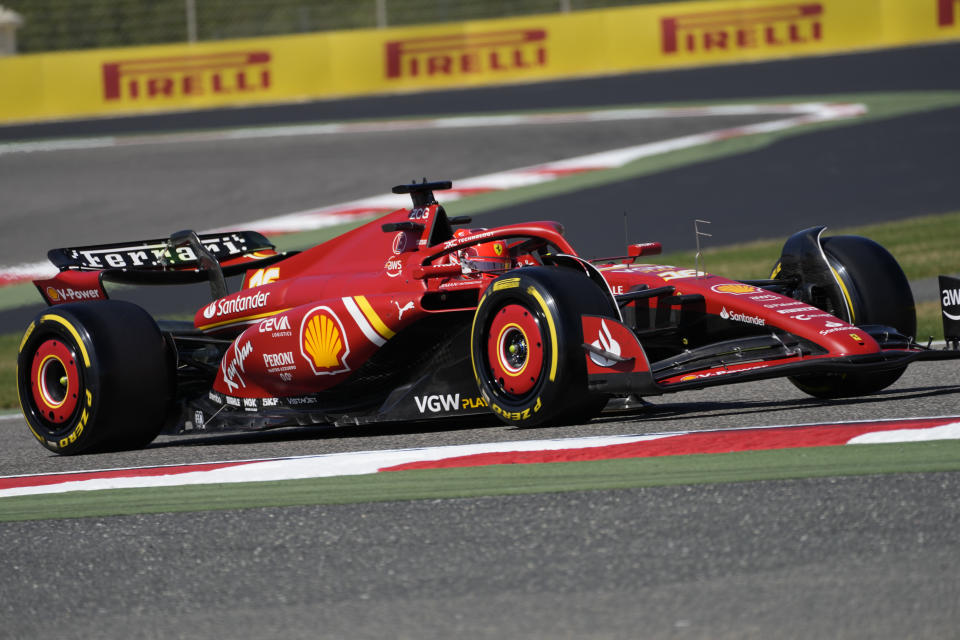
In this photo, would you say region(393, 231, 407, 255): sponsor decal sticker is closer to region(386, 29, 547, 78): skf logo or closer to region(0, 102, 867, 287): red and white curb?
region(0, 102, 867, 287): red and white curb

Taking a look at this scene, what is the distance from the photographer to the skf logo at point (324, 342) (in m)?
7.00

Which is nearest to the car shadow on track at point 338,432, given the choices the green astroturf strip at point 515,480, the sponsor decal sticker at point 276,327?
the sponsor decal sticker at point 276,327

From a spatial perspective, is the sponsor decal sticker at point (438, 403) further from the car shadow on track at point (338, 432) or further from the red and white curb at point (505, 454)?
the red and white curb at point (505, 454)

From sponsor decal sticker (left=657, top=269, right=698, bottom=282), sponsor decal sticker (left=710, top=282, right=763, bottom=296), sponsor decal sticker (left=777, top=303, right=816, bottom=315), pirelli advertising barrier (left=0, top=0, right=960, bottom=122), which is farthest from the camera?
pirelli advertising barrier (left=0, top=0, right=960, bottom=122)

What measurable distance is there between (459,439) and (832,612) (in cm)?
309

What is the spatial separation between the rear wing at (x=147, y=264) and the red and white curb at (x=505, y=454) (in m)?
2.10

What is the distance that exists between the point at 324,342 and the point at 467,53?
71.7 feet

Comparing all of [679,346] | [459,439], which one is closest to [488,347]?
[459,439]

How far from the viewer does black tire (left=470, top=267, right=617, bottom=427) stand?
5.96 metres

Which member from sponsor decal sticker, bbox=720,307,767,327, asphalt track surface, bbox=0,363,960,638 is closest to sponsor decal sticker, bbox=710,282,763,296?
sponsor decal sticker, bbox=720,307,767,327

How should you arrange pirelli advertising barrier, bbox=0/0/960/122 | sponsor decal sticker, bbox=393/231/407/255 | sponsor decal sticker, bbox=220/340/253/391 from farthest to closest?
pirelli advertising barrier, bbox=0/0/960/122 < sponsor decal sticker, bbox=220/340/253/391 < sponsor decal sticker, bbox=393/231/407/255

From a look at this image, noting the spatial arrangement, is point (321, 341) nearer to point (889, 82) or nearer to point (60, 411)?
point (60, 411)

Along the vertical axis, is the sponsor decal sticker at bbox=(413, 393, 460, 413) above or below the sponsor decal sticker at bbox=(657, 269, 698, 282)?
below

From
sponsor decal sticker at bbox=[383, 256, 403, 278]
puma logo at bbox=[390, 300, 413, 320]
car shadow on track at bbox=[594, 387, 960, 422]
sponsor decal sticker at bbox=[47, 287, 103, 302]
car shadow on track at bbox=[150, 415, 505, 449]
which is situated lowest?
car shadow on track at bbox=[150, 415, 505, 449]
